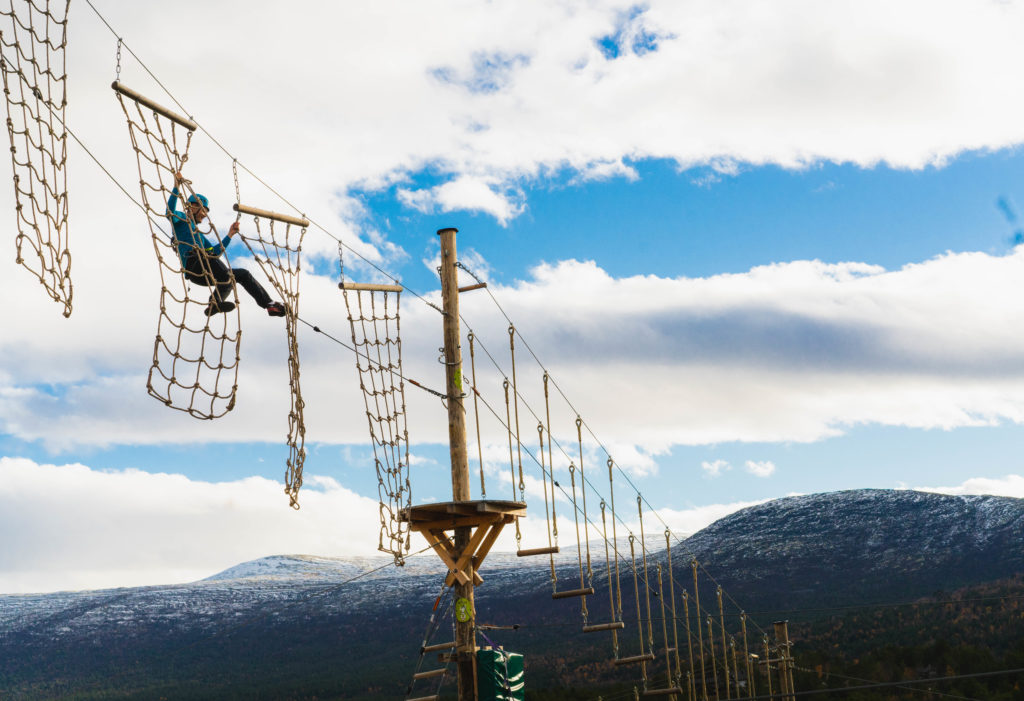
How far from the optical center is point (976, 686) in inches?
1479

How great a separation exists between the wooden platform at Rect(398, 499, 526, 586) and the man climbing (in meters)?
4.96

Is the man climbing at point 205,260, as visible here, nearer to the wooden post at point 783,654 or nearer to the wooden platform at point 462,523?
the wooden platform at point 462,523

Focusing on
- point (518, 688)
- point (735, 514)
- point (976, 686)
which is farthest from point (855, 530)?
point (518, 688)

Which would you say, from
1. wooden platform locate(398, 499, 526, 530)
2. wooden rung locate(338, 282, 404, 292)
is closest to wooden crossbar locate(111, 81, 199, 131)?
wooden rung locate(338, 282, 404, 292)

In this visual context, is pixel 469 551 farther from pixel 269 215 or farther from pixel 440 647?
pixel 269 215

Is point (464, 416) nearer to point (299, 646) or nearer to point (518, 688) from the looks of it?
point (518, 688)

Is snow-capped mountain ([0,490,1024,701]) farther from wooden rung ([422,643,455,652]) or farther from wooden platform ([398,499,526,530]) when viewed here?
wooden platform ([398,499,526,530])

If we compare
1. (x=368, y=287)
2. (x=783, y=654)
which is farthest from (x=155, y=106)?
(x=783, y=654)

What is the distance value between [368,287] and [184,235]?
14.0 feet

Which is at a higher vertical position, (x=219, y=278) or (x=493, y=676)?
(x=219, y=278)

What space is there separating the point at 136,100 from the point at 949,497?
122 metres

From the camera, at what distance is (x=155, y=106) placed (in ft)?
28.8

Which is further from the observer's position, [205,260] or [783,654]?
[783,654]

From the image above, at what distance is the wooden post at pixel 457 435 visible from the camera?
48.1ft
